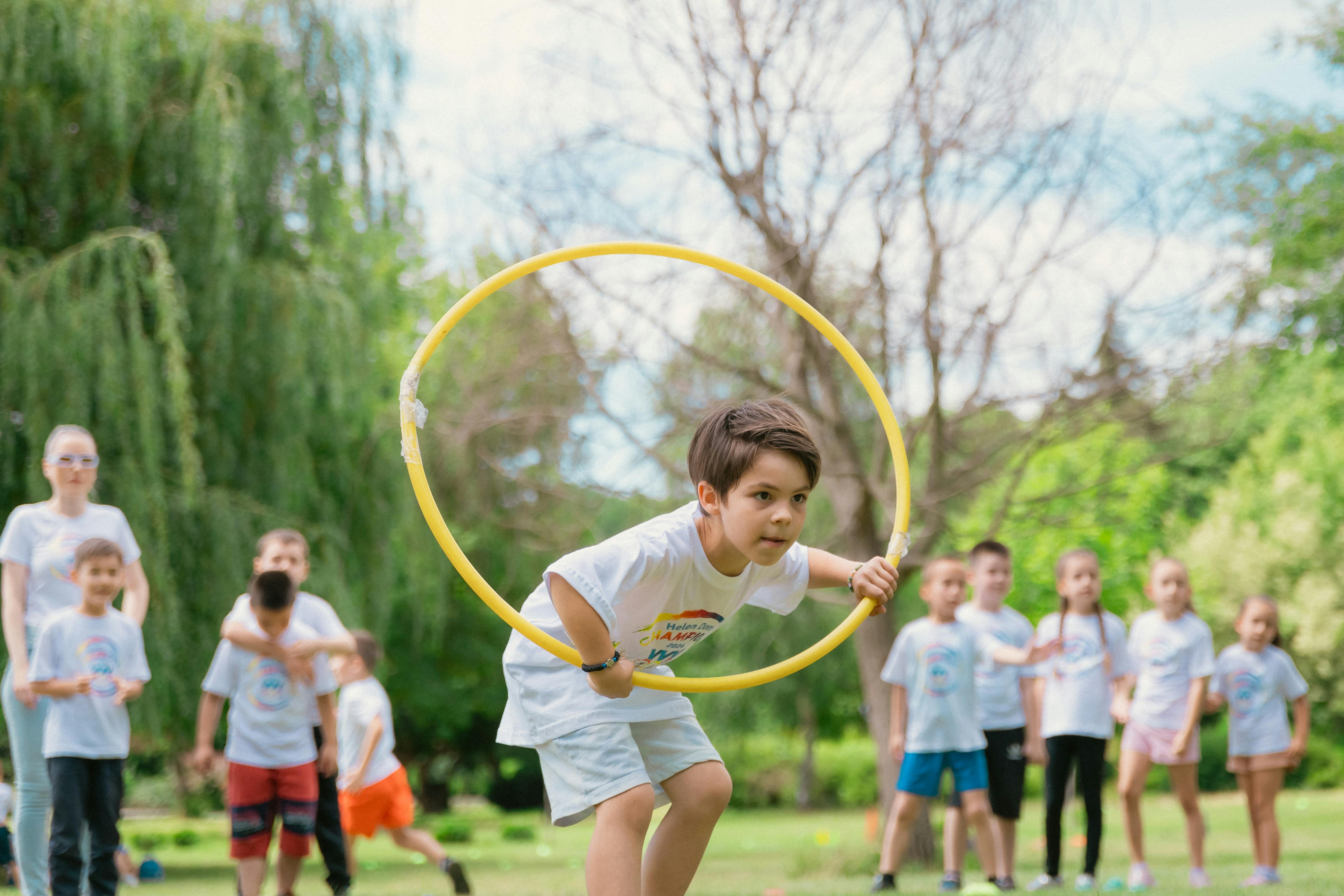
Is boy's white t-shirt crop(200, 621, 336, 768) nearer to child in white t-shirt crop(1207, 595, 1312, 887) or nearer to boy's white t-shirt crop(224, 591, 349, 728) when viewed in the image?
boy's white t-shirt crop(224, 591, 349, 728)

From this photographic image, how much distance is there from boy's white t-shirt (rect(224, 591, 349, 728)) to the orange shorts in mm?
1242

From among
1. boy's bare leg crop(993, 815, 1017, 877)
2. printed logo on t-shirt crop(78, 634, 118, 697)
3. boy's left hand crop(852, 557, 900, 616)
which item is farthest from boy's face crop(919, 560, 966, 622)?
printed logo on t-shirt crop(78, 634, 118, 697)

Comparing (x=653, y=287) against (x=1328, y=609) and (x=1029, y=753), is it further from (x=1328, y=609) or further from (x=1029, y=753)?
(x=1328, y=609)

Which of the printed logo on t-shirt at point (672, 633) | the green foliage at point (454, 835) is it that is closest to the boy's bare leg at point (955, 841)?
the printed logo on t-shirt at point (672, 633)

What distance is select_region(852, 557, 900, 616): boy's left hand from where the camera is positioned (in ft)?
11.6

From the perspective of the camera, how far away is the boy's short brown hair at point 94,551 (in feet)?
17.9

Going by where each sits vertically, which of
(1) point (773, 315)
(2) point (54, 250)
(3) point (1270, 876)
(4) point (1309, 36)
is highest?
(4) point (1309, 36)

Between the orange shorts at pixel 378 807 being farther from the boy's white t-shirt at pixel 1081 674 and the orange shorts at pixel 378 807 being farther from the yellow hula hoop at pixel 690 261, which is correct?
the yellow hula hoop at pixel 690 261

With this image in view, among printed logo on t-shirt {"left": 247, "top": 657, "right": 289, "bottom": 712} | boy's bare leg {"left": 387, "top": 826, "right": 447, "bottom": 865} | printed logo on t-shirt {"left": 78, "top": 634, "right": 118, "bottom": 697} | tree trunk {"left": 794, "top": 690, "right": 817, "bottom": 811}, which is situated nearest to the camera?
printed logo on t-shirt {"left": 78, "top": 634, "right": 118, "bottom": 697}

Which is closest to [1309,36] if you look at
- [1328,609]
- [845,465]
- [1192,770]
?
[845,465]

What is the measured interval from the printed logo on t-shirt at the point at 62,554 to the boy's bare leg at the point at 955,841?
4699 millimetres

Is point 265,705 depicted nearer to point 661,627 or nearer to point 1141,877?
point 661,627

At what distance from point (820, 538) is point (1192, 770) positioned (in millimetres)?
5912

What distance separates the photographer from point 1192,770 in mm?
7137
